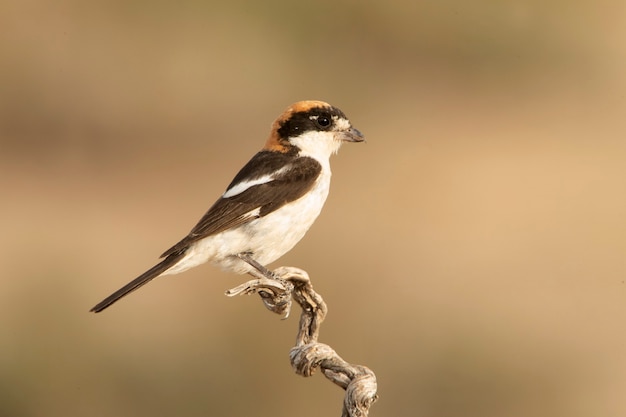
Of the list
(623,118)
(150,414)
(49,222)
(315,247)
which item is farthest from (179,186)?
(623,118)

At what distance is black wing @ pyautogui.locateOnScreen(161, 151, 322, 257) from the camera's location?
519 cm

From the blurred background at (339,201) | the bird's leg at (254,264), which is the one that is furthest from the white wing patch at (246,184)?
the blurred background at (339,201)

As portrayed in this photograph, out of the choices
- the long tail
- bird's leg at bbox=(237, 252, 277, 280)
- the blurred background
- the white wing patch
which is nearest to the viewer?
the long tail

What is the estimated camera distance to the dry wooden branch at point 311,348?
11.5 ft

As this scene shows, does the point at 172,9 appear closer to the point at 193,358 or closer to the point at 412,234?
the point at 412,234

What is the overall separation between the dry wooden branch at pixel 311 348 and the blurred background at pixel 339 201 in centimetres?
338

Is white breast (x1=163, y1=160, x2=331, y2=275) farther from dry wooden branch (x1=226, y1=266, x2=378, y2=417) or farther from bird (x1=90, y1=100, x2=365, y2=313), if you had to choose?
dry wooden branch (x1=226, y1=266, x2=378, y2=417)

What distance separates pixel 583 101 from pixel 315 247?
4696 millimetres

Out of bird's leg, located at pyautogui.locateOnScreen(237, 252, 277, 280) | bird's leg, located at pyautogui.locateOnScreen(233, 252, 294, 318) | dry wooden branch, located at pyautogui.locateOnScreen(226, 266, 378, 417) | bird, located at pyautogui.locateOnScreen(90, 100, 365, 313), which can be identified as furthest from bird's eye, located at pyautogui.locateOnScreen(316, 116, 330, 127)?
dry wooden branch, located at pyautogui.locateOnScreen(226, 266, 378, 417)

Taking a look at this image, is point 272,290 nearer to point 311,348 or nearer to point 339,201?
point 311,348

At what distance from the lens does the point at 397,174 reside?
1199 centimetres

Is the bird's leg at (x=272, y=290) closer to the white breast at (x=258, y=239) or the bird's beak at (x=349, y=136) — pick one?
the white breast at (x=258, y=239)

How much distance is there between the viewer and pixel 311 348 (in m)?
3.82

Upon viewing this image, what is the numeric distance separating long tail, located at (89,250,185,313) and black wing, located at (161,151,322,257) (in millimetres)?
36
